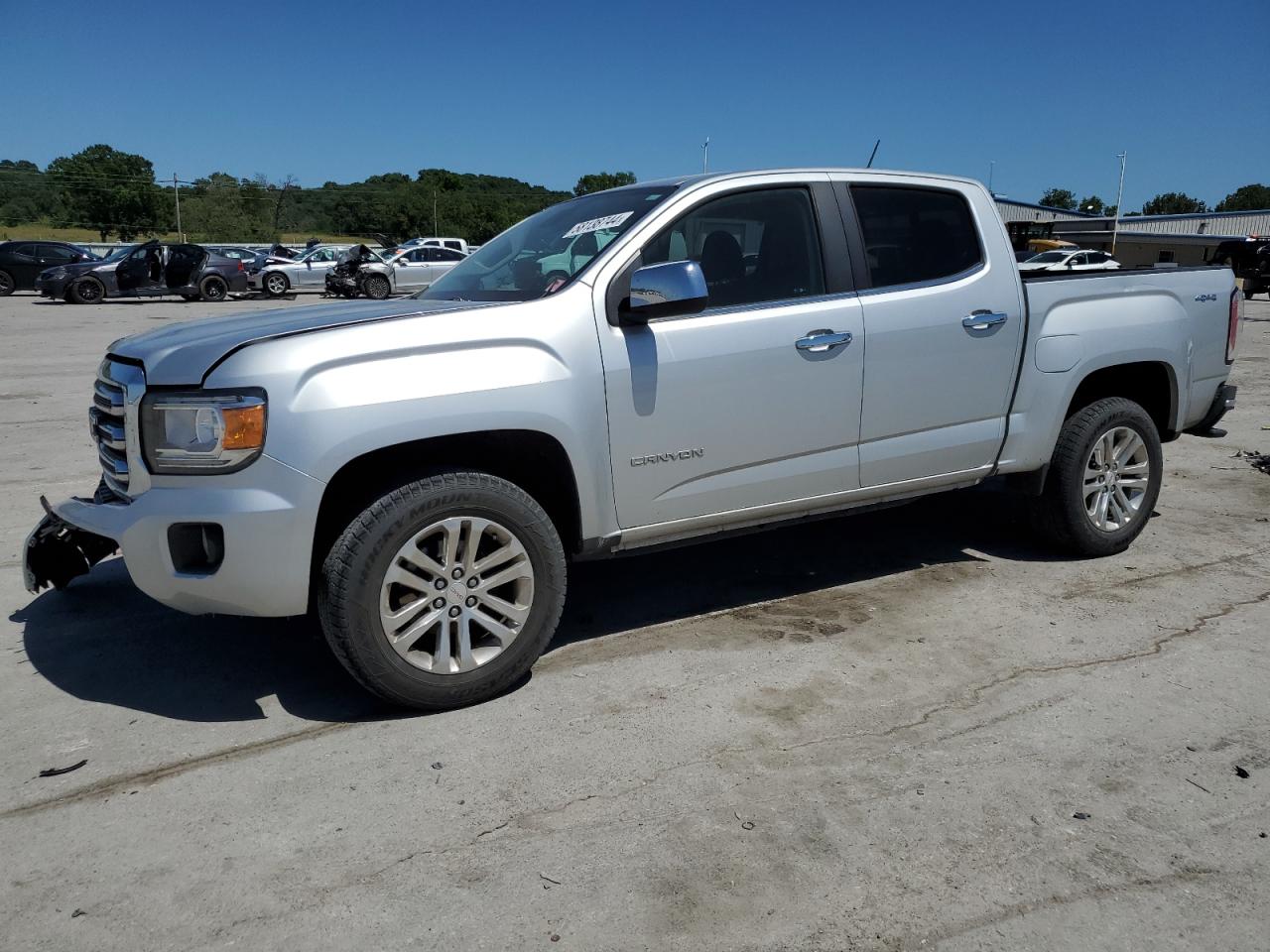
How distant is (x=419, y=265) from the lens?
28.6 metres

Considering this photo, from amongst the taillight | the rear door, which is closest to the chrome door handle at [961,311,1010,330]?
the rear door

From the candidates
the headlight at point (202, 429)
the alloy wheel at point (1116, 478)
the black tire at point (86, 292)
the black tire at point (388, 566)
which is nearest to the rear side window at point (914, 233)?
the alloy wheel at point (1116, 478)

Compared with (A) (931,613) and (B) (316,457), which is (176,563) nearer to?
(B) (316,457)

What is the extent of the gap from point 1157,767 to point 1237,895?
66 centimetres

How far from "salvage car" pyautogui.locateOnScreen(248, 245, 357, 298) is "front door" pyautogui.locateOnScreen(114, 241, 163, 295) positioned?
12.7ft

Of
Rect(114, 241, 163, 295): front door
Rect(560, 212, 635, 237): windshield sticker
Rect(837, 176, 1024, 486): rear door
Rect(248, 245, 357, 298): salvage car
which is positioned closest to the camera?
Rect(560, 212, 635, 237): windshield sticker

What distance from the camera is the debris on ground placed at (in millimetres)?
7344

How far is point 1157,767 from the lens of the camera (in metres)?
3.20

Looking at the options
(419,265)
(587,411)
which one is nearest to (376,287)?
(419,265)

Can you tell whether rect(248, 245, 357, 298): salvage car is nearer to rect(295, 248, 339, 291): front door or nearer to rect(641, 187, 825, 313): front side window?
rect(295, 248, 339, 291): front door

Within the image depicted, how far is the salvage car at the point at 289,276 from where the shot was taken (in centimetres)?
2923

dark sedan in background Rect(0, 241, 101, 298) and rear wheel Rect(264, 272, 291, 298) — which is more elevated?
dark sedan in background Rect(0, 241, 101, 298)

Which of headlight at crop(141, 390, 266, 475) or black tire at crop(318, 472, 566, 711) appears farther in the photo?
black tire at crop(318, 472, 566, 711)

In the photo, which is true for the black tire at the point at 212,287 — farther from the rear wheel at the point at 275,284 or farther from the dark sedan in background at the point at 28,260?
the dark sedan in background at the point at 28,260
